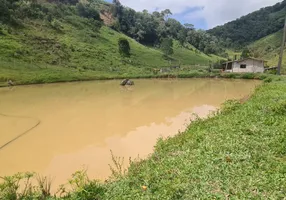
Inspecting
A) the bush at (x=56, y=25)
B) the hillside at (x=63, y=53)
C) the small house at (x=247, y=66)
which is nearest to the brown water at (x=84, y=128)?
the hillside at (x=63, y=53)

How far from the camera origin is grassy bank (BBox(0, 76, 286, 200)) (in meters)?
4.67

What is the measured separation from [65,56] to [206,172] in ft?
129

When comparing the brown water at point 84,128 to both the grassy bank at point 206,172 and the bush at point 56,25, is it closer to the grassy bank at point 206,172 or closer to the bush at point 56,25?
the grassy bank at point 206,172

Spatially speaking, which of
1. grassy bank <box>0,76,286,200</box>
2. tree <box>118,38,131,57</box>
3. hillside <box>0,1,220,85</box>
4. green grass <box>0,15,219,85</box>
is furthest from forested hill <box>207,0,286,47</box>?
grassy bank <box>0,76,286,200</box>

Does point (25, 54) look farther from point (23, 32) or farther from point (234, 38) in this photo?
point (234, 38)

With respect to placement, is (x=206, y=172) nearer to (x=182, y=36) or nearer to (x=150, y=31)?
(x=150, y=31)

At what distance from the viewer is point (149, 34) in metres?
82.9

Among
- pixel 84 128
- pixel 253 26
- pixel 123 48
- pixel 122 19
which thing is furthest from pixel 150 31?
pixel 84 128

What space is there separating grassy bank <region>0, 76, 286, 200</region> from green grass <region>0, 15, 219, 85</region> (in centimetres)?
2573

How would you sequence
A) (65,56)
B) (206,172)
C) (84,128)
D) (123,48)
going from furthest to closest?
(123,48)
(65,56)
(84,128)
(206,172)

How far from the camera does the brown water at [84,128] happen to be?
8630 millimetres

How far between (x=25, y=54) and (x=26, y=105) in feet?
70.9

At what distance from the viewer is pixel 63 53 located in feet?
137

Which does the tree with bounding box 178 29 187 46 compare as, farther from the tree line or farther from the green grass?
the green grass
